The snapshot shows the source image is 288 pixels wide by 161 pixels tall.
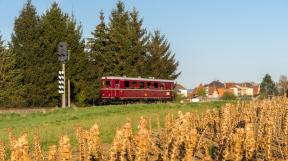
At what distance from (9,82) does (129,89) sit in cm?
1054

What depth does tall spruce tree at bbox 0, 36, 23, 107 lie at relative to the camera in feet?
123

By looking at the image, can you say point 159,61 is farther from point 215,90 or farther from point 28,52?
point 215,90

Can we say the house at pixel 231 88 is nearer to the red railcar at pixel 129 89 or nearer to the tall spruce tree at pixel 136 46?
the tall spruce tree at pixel 136 46

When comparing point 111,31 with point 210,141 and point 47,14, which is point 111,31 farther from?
point 210,141

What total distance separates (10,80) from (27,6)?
771cm

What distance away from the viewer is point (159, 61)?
52594mm

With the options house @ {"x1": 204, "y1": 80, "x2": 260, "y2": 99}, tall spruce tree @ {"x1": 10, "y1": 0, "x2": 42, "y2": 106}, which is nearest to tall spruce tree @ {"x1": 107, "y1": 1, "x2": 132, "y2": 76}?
tall spruce tree @ {"x1": 10, "y1": 0, "x2": 42, "y2": 106}

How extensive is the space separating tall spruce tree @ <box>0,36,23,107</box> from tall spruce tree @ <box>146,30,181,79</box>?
16872mm

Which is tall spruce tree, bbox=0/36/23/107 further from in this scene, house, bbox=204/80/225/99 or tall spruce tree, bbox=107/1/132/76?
house, bbox=204/80/225/99

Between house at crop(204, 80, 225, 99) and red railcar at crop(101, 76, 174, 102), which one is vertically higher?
house at crop(204, 80, 225, 99)

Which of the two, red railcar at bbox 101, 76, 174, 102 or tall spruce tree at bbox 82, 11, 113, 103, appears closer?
red railcar at bbox 101, 76, 174, 102

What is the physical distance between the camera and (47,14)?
4222 centimetres

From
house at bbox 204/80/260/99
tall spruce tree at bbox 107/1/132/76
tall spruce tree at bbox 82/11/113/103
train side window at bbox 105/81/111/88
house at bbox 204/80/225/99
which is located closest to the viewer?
train side window at bbox 105/81/111/88

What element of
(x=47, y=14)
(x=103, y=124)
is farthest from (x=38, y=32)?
(x=103, y=124)
